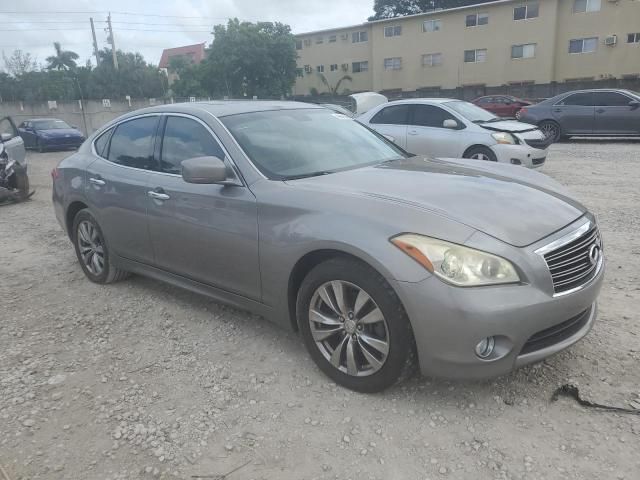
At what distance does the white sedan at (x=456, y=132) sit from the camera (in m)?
8.95

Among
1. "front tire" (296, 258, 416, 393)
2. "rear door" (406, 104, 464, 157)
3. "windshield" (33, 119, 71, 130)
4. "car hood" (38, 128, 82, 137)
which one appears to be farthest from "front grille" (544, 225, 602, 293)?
"windshield" (33, 119, 71, 130)

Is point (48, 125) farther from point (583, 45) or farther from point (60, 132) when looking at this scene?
point (583, 45)

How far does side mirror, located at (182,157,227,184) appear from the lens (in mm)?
3191

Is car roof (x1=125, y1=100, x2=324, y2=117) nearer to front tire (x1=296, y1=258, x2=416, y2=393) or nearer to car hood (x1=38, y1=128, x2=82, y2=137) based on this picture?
front tire (x1=296, y1=258, x2=416, y2=393)

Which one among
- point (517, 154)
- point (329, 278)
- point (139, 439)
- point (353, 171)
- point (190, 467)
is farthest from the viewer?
point (517, 154)

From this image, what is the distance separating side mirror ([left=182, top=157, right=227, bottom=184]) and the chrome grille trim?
1.89m

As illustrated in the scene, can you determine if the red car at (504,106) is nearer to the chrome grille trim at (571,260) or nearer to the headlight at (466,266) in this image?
the chrome grille trim at (571,260)

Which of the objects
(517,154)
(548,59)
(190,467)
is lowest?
(190,467)

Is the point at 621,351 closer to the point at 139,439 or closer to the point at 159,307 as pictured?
the point at 139,439

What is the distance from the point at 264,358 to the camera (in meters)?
3.40

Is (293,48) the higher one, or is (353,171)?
(293,48)

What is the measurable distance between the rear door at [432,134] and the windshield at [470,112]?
0.30 m

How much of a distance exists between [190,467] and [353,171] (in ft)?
6.61

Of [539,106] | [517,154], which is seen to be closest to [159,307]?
[517,154]
